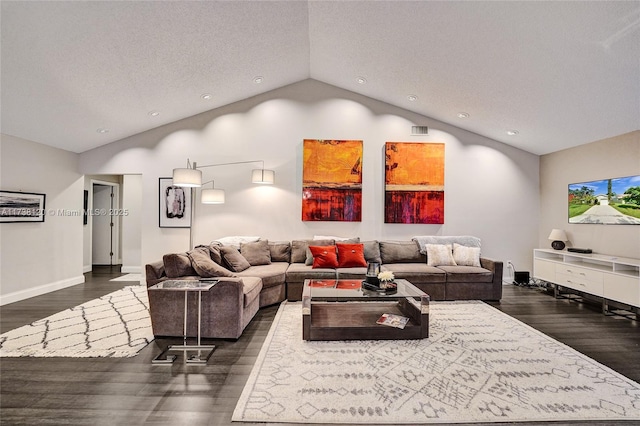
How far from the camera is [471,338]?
3.15 meters

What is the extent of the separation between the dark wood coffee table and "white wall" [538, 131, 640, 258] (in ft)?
10.8

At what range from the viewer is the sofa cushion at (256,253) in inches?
191

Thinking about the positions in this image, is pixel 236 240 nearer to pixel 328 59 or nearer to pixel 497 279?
pixel 328 59

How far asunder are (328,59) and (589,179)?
456cm

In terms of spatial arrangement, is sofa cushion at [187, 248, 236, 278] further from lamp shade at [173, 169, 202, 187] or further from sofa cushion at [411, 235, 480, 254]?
sofa cushion at [411, 235, 480, 254]

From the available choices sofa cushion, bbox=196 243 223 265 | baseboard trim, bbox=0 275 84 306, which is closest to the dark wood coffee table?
sofa cushion, bbox=196 243 223 265

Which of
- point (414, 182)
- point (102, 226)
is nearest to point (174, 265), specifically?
point (414, 182)

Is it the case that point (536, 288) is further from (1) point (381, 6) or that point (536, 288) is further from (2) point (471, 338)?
(1) point (381, 6)

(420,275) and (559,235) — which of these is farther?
(559,235)

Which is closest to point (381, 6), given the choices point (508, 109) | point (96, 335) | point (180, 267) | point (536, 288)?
point (508, 109)

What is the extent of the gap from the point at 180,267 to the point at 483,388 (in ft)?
10.1

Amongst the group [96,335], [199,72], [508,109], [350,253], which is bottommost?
[96,335]

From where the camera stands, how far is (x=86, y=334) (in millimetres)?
3232

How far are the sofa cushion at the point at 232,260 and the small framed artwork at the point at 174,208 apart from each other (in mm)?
1727
